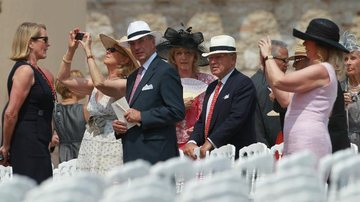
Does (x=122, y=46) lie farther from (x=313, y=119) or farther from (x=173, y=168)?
(x=173, y=168)

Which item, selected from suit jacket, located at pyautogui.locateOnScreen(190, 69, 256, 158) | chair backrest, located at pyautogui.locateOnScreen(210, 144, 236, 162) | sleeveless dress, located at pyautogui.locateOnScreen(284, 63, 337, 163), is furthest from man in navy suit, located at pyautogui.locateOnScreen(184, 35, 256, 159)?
sleeveless dress, located at pyautogui.locateOnScreen(284, 63, 337, 163)

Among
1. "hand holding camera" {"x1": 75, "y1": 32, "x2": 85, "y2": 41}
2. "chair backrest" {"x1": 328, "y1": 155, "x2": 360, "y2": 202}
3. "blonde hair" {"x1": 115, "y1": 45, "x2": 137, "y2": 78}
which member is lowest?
"chair backrest" {"x1": 328, "y1": 155, "x2": 360, "y2": 202}

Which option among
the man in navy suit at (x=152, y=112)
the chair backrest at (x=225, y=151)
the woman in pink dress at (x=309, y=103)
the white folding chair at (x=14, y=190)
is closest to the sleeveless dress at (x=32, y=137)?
the man in navy suit at (x=152, y=112)

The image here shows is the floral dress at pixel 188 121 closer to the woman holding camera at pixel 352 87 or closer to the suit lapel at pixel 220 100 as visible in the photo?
the suit lapel at pixel 220 100

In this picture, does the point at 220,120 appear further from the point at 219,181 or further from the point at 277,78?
the point at 219,181

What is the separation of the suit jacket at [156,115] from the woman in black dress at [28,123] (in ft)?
1.78

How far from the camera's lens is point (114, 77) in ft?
28.1

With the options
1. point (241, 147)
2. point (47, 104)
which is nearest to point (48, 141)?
point (47, 104)

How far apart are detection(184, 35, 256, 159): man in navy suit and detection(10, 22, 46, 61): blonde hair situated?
1258mm

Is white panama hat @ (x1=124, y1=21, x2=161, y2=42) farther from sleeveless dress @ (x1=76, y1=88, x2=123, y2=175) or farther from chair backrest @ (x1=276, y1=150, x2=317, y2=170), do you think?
chair backrest @ (x1=276, y1=150, x2=317, y2=170)

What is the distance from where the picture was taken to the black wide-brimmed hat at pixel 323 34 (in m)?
7.24

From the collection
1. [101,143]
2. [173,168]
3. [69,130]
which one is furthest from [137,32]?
[173,168]

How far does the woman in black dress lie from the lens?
8.07m

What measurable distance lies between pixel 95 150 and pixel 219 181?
154 inches
